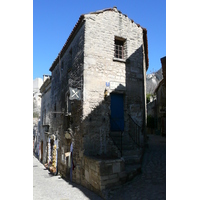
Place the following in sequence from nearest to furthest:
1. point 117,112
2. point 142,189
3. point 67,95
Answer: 1. point 142,189
2. point 117,112
3. point 67,95

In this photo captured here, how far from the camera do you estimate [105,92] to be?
8273 mm

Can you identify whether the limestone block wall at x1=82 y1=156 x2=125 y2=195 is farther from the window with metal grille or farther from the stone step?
the window with metal grille

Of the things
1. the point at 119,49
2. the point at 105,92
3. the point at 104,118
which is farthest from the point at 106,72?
the point at 104,118

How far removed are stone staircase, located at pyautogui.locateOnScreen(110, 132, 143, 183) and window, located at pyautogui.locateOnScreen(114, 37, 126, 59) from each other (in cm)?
391

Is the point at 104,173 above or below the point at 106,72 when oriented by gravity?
below

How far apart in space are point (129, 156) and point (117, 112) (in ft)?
7.03

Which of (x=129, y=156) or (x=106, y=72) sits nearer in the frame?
(x=129, y=156)

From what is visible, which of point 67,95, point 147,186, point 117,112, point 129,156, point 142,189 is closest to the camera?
point 142,189

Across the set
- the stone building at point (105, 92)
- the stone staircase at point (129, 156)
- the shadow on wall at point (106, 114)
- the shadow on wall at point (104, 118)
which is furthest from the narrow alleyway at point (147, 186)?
the shadow on wall at point (106, 114)

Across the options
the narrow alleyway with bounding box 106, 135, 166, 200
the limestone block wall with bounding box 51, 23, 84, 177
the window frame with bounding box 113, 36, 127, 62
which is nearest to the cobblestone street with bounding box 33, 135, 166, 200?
the narrow alleyway with bounding box 106, 135, 166, 200

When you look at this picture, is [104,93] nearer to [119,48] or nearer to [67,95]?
[119,48]

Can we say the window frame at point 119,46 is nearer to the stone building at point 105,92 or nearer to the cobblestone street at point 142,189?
the stone building at point 105,92
